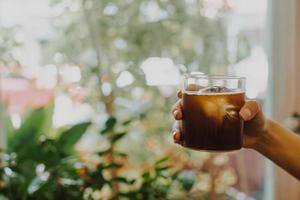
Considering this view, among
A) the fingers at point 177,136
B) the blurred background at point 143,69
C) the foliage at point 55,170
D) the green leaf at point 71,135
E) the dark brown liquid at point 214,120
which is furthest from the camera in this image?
the blurred background at point 143,69

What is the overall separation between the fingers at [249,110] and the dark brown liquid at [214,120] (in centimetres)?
1

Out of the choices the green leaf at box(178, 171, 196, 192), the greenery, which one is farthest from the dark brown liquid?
the greenery

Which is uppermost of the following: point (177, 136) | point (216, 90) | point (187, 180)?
point (216, 90)

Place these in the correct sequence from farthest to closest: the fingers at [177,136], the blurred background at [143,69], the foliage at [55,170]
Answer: the blurred background at [143,69] < the foliage at [55,170] < the fingers at [177,136]

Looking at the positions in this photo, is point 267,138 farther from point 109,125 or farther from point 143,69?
point 143,69

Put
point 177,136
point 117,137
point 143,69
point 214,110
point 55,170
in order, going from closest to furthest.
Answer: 1. point 214,110
2. point 177,136
3. point 55,170
4. point 117,137
5. point 143,69

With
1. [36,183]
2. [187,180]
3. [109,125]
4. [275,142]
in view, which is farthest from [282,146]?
[36,183]

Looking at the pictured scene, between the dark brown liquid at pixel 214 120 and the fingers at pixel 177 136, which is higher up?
the dark brown liquid at pixel 214 120

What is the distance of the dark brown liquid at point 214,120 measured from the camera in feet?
3.12

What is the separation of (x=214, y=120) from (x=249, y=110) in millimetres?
77

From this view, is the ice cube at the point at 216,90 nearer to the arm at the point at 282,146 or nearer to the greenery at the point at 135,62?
the arm at the point at 282,146

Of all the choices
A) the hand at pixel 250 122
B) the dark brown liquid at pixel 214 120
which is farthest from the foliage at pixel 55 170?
the dark brown liquid at pixel 214 120

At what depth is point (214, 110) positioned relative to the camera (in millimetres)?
955

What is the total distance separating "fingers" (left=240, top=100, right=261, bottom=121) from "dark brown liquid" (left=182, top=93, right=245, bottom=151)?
0.04 feet
